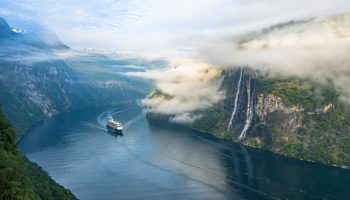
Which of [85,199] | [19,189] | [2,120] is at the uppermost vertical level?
[2,120]

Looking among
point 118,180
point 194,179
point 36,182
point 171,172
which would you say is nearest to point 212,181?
point 194,179

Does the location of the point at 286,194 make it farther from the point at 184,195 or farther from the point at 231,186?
the point at 184,195

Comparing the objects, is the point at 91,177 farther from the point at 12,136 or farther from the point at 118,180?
the point at 12,136

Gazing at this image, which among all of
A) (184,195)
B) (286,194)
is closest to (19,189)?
(184,195)

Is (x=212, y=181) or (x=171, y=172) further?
(x=171, y=172)

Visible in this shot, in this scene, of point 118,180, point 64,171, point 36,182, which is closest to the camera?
point 36,182

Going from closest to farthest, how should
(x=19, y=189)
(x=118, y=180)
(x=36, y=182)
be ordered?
(x=19, y=189)
(x=36, y=182)
(x=118, y=180)

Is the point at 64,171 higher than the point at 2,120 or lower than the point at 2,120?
lower
